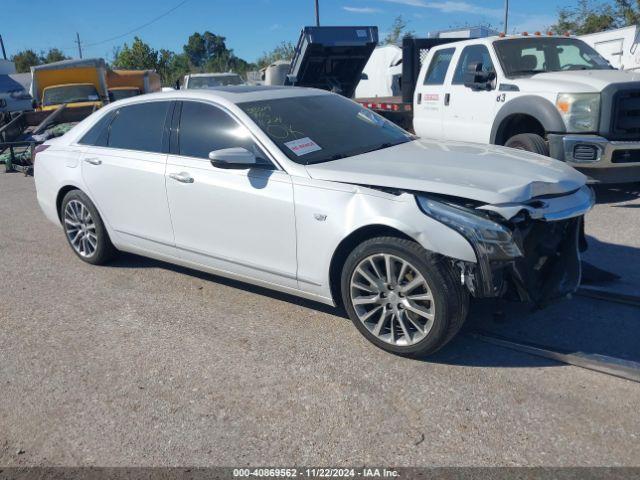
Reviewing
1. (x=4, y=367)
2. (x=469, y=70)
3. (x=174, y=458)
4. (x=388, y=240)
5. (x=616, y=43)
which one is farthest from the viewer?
(x=616, y=43)

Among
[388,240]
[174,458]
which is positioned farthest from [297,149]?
[174,458]

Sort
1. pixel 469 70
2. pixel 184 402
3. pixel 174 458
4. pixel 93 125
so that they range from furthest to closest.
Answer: pixel 469 70, pixel 93 125, pixel 184 402, pixel 174 458

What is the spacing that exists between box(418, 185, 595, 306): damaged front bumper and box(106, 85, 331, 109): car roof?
1.89 meters

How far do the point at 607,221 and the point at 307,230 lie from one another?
4.14 meters

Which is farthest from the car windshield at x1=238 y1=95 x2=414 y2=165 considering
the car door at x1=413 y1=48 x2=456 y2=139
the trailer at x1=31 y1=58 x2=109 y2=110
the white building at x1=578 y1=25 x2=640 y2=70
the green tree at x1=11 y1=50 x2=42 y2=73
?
the green tree at x1=11 y1=50 x2=42 y2=73

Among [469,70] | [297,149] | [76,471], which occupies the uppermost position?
[469,70]

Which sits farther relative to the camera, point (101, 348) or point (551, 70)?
point (551, 70)

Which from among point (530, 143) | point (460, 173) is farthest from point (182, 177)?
point (530, 143)

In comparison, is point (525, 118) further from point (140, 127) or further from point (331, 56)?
point (331, 56)

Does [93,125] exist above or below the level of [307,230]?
above

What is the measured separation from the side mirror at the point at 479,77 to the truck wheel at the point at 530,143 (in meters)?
0.93

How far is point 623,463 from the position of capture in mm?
2654

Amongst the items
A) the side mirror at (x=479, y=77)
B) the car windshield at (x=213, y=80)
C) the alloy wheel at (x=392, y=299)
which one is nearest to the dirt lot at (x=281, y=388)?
the alloy wheel at (x=392, y=299)

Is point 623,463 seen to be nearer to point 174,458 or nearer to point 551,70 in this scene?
point 174,458
